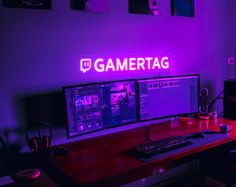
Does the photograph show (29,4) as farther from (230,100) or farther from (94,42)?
(230,100)

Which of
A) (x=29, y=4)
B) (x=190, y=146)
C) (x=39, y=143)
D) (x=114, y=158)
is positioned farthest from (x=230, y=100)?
(x=29, y=4)

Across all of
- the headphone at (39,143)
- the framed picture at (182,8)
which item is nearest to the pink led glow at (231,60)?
the framed picture at (182,8)

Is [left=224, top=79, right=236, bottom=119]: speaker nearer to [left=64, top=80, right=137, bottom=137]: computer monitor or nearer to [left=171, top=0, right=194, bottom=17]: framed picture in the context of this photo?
[left=171, top=0, right=194, bottom=17]: framed picture

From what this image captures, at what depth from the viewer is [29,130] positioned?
2.30 m

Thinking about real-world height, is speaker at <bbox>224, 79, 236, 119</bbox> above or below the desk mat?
above

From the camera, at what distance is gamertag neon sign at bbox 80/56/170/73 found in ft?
8.33

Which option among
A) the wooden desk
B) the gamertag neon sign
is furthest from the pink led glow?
the wooden desk

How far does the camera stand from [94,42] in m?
2.55

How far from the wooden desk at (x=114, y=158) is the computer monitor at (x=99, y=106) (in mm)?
138

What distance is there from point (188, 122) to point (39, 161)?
1.46m

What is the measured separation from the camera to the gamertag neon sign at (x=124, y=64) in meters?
2.54

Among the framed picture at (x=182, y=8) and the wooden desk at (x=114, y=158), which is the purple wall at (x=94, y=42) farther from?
the wooden desk at (x=114, y=158)

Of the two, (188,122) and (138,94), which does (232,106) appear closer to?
(188,122)

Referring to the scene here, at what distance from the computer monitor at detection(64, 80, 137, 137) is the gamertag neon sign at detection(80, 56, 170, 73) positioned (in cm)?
29
